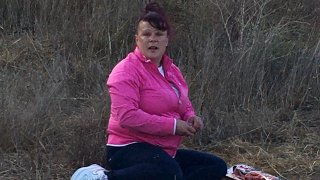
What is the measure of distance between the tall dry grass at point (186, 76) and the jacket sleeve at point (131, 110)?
70 cm

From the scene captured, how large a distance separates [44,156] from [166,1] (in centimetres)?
313

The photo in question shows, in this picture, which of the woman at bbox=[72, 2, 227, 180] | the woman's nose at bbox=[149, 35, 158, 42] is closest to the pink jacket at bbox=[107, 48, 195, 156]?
the woman at bbox=[72, 2, 227, 180]

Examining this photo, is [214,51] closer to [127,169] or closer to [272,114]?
[272,114]

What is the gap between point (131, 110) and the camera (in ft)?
12.7

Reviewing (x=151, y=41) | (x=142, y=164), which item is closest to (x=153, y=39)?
(x=151, y=41)

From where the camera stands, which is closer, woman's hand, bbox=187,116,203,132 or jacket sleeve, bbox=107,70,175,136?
jacket sleeve, bbox=107,70,175,136

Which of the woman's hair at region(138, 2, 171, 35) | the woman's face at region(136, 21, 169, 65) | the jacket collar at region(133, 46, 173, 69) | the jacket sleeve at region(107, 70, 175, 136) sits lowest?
the jacket sleeve at region(107, 70, 175, 136)

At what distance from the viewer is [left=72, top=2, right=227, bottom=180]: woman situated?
12.8ft

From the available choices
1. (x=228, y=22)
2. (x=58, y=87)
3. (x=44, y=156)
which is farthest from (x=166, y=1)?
(x=44, y=156)

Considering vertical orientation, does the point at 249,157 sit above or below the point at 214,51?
below

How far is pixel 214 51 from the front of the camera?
6.00 meters

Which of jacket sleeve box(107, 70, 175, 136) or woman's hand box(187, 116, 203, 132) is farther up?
jacket sleeve box(107, 70, 175, 136)

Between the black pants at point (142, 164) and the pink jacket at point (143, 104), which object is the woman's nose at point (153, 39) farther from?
the black pants at point (142, 164)

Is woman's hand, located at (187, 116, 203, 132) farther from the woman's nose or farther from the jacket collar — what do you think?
the woman's nose
